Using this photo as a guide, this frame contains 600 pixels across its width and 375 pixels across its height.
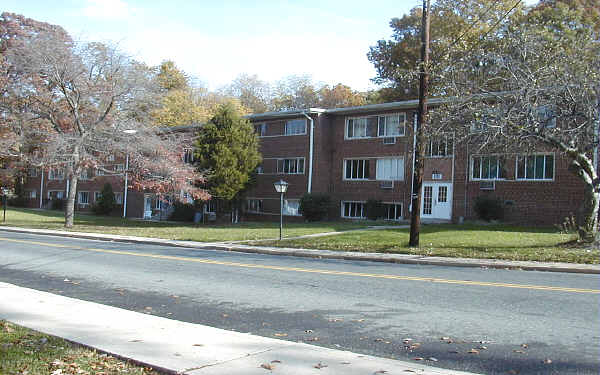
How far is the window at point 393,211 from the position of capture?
3344cm

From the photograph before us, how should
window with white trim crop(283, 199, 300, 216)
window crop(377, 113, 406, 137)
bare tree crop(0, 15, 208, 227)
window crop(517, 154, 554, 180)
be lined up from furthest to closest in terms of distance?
window with white trim crop(283, 199, 300, 216) < window crop(377, 113, 406, 137) < bare tree crop(0, 15, 208, 227) < window crop(517, 154, 554, 180)

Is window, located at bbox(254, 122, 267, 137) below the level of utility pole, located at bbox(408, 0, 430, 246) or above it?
above

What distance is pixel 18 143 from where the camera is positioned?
1252 inches

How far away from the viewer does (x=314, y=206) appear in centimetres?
3450

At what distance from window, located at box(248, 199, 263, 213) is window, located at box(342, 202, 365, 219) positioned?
6530 mm

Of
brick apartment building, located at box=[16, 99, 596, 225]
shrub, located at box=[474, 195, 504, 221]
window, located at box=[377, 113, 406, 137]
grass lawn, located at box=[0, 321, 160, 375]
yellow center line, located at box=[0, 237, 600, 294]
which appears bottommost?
grass lawn, located at box=[0, 321, 160, 375]

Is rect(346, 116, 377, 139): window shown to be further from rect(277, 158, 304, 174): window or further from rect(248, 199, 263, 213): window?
rect(248, 199, 263, 213): window

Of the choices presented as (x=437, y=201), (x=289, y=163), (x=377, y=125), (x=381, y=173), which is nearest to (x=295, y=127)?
(x=289, y=163)

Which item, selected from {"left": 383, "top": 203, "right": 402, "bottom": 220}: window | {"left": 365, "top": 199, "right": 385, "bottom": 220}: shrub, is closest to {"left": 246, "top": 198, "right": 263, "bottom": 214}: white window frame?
{"left": 365, "top": 199, "right": 385, "bottom": 220}: shrub

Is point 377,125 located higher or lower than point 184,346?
higher

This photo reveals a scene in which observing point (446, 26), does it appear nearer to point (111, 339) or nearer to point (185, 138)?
point (185, 138)

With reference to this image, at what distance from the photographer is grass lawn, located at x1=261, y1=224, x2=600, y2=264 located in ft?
52.0

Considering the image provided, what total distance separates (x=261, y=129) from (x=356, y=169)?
8417 mm

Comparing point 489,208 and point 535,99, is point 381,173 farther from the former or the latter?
point 535,99
